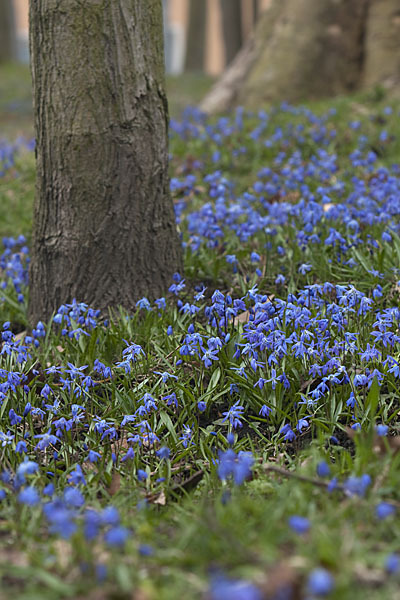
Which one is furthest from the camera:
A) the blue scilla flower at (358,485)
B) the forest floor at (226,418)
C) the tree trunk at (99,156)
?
the tree trunk at (99,156)

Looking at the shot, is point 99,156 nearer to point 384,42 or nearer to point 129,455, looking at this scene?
point 129,455

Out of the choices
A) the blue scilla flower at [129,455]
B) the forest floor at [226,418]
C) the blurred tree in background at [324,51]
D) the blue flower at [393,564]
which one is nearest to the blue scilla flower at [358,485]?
the forest floor at [226,418]

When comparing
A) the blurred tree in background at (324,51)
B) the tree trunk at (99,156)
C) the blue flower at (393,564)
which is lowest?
the blue flower at (393,564)

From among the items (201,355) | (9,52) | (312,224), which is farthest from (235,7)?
(201,355)

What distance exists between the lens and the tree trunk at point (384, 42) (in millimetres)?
8928

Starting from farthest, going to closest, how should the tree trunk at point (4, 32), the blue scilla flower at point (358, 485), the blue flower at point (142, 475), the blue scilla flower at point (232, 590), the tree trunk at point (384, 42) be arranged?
the tree trunk at point (4, 32), the tree trunk at point (384, 42), the blue flower at point (142, 475), the blue scilla flower at point (358, 485), the blue scilla flower at point (232, 590)

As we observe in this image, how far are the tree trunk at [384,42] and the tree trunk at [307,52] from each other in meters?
0.19

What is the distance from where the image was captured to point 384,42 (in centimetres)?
899

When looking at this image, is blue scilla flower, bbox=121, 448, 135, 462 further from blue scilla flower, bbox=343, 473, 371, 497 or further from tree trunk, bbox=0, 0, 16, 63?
tree trunk, bbox=0, 0, 16, 63

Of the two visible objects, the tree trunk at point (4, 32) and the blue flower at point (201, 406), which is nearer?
the blue flower at point (201, 406)

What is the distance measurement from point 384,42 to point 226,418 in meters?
7.73

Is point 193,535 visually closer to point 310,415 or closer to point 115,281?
point 310,415

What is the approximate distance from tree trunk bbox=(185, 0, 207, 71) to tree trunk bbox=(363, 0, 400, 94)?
1462 centimetres

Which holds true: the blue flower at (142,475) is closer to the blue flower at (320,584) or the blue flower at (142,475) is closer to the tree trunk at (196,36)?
the blue flower at (320,584)
